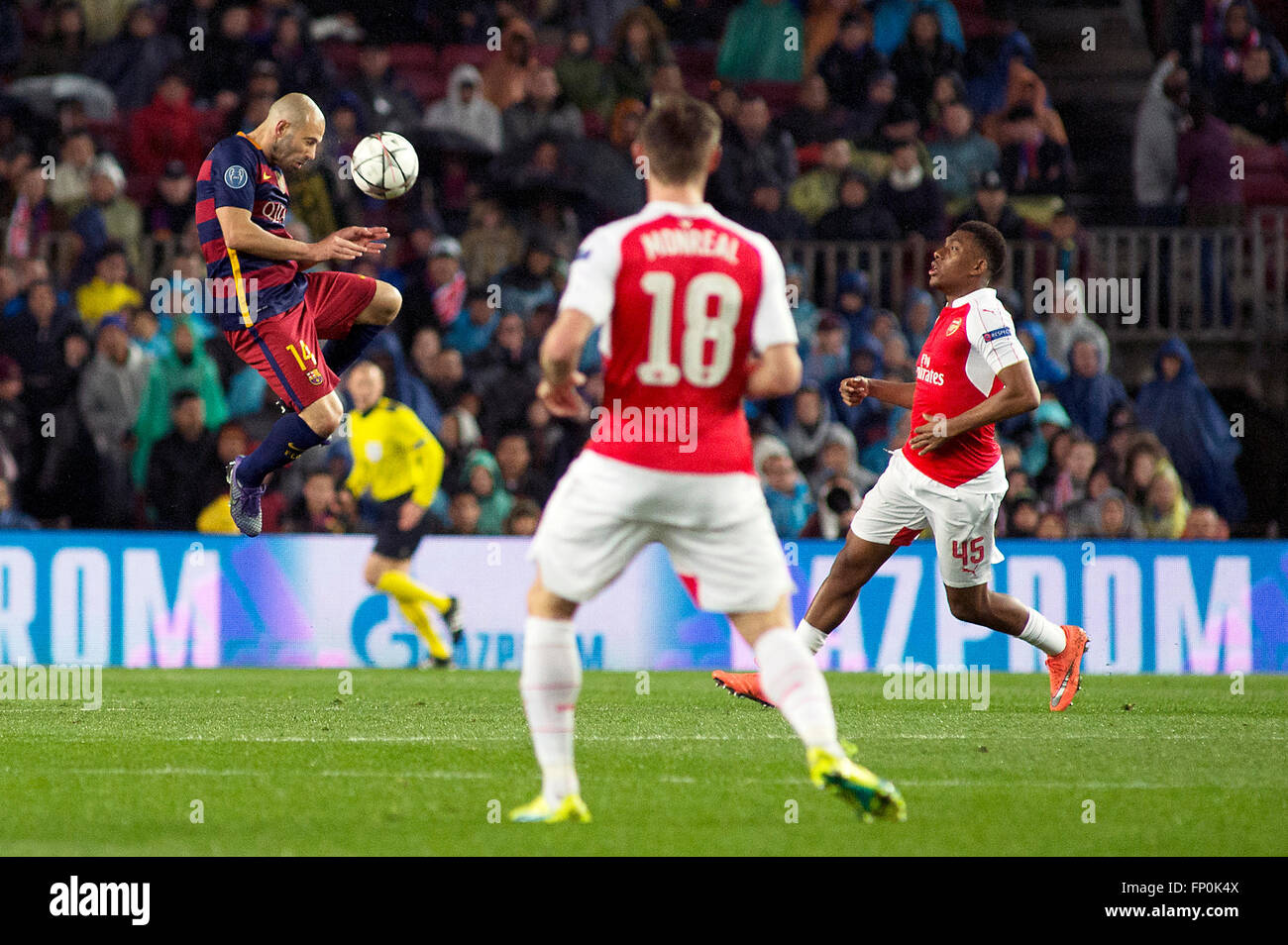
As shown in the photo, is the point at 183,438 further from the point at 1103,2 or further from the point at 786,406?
the point at 1103,2

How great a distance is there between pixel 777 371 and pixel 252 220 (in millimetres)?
4095

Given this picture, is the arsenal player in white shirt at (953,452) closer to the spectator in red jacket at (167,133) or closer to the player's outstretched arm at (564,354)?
the player's outstretched arm at (564,354)

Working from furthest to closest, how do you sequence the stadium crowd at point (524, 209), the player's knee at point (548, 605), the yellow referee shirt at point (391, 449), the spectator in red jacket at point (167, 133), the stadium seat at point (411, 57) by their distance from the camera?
the stadium seat at point (411, 57) → the spectator in red jacket at point (167, 133) → the stadium crowd at point (524, 209) → the yellow referee shirt at point (391, 449) → the player's knee at point (548, 605)

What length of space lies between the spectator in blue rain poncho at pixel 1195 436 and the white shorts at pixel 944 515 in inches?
297

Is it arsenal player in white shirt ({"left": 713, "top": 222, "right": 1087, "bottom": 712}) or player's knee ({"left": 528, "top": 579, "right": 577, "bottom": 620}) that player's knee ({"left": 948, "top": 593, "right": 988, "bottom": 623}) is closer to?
arsenal player in white shirt ({"left": 713, "top": 222, "right": 1087, "bottom": 712})

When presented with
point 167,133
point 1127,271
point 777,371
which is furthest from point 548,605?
point 167,133

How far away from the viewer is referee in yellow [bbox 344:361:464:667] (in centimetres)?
1373

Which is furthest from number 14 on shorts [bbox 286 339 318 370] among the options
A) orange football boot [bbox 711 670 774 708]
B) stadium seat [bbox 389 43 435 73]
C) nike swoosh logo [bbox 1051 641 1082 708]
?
stadium seat [bbox 389 43 435 73]

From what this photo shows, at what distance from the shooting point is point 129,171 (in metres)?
18.7

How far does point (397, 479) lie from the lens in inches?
548

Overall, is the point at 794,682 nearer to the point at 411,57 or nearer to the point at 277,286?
the point at 277,286

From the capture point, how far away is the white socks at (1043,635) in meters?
9.55

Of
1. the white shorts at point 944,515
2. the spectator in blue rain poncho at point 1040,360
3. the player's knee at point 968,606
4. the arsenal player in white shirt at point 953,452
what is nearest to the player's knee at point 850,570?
the arsenal player in white shirt at point 953,452

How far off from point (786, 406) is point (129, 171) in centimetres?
772
